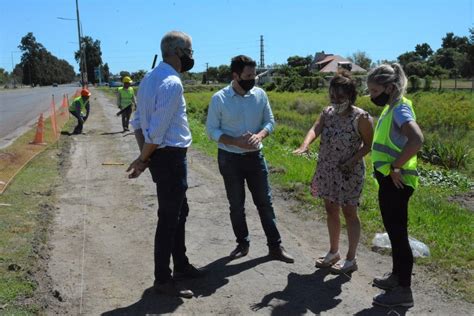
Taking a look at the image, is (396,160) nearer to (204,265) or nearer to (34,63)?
(204,265)

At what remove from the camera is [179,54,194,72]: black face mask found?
3.93 metres

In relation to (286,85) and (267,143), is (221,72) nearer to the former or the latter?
(286,85)

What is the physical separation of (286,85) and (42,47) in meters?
98.0

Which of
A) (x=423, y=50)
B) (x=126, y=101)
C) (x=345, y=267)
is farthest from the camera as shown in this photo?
(x=423, y=50)

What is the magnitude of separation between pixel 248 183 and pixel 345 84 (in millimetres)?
1345

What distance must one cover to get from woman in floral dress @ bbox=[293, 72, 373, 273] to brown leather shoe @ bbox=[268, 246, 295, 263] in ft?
1.56

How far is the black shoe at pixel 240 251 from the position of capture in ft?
16.6

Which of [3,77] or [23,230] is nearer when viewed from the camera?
[23,230]

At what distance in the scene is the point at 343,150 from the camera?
4.41 m

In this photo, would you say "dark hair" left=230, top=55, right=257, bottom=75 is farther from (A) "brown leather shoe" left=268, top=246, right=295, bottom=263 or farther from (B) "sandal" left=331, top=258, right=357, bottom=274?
(B) "sandal" left=331, top=258, right=357, bottom=274

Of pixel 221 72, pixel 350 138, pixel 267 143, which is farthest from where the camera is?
pixel 221 72

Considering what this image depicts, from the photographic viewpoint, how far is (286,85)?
61.7 metres

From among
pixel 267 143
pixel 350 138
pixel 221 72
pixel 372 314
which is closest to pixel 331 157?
pixel 350 138

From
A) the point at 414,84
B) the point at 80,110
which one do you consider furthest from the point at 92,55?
the point at 80,110
